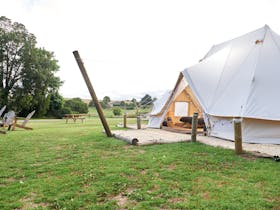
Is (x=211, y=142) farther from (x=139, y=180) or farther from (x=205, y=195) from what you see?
(x=205, y=195)

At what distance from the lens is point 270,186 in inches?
120

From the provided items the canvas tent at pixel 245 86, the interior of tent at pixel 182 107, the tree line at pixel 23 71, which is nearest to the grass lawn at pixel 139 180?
the canvas tent at pixel 245 86

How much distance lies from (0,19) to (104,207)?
3044 cm

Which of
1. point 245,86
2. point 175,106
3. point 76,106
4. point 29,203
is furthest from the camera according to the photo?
point 76,106

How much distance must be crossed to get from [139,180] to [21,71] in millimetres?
27650

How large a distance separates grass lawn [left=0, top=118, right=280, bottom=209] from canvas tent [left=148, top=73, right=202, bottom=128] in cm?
563

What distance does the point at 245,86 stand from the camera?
7.41 meters

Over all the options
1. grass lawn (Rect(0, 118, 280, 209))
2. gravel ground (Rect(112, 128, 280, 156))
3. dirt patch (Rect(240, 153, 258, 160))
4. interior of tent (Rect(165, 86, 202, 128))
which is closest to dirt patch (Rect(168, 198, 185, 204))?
grass lawn (Rect(0, 118, 280, 209))

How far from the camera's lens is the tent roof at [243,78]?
22.7 feet

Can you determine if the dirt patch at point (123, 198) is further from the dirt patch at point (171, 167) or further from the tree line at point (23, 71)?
the tree line at point (23, 71)

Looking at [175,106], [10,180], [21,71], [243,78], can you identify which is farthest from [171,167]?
[21,71]

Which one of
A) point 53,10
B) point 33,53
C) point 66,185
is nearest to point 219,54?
point 53,10

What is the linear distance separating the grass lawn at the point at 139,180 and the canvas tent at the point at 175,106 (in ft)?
18.5

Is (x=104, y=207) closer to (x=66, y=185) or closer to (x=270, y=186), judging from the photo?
(x=66, y=185)
